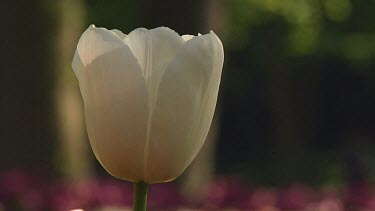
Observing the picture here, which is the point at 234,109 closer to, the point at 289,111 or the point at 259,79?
the point at 259,79

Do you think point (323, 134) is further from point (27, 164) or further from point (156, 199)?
point (156, 199)

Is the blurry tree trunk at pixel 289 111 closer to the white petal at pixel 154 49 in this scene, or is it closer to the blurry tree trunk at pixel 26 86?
the blurry tree trunk at pixel 26 86

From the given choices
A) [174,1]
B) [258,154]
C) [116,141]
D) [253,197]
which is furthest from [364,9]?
[116,141]

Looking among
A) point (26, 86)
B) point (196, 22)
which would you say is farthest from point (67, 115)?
point (196, 22)

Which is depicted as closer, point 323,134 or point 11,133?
point 11,133

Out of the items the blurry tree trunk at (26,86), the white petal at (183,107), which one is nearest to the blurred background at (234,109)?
the blurry tree trunk at (26,86)

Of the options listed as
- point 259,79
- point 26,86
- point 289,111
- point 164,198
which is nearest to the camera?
point 164,198
